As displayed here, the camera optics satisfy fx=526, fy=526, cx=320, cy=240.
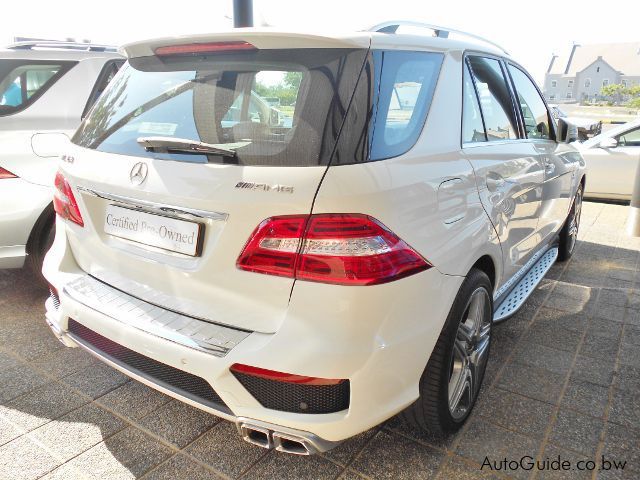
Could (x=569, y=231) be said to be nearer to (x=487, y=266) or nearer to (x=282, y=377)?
(x=487, y=266)

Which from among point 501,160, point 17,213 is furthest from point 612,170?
point 17,213

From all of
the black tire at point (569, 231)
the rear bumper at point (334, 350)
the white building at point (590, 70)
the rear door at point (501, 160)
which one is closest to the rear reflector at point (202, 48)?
the rear bumper at point (334, 350)

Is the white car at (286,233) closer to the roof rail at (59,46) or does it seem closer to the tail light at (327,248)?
the tail light at (327,248)

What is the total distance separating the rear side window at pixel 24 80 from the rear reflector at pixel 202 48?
2.09 m

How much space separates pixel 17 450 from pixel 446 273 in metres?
1.95

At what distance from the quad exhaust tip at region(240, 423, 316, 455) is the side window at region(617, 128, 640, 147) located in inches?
309

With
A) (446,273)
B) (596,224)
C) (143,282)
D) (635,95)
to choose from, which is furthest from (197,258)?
(635,95)

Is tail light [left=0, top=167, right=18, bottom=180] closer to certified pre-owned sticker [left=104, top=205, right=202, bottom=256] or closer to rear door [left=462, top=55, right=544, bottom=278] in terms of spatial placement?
certified pre-owned sticker [left=104, top=205, right=202, bottom=256]

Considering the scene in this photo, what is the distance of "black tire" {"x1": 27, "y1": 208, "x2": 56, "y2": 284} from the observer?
11.8ft

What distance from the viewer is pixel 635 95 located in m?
77.6

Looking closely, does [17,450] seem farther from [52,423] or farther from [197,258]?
[197,258]

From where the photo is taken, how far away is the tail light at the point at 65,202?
2285mm

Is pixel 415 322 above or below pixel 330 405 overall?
above

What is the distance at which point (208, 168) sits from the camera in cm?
180
